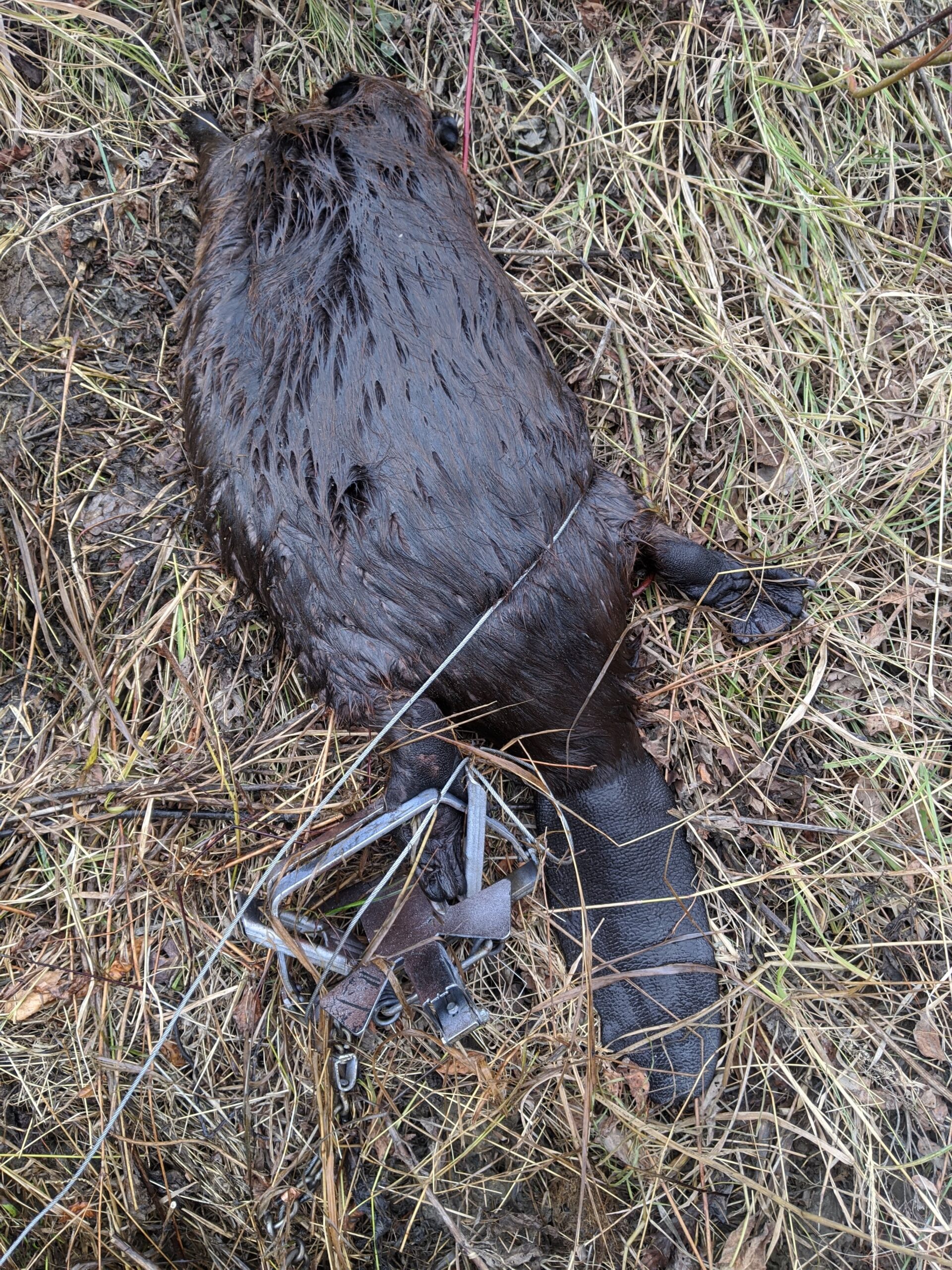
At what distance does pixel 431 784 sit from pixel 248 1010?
832 millimetres

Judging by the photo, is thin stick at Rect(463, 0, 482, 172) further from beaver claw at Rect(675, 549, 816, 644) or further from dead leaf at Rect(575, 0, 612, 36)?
beaver claw at Rect(675, 549, 816, 644)

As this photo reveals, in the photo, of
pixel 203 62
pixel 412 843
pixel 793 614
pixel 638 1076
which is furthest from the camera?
pixel 203 62

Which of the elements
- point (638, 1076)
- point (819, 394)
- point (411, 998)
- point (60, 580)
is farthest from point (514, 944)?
point (819, 394)

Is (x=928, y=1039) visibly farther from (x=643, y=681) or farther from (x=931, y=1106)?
(x=643, y=681)

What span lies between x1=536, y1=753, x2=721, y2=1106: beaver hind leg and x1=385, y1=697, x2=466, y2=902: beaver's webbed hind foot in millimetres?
270

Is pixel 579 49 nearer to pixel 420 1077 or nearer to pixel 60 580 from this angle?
pixel 60 580

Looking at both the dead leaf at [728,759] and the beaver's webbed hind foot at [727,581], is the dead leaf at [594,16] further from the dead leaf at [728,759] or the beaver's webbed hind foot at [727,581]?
the dead leaf at [728,759]

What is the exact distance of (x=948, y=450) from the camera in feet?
8.16

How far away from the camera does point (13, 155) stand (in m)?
2.46

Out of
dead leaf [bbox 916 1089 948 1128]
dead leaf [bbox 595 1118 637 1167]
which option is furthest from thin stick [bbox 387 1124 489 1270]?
dead leaf [bbox 916 1089 948 1128]

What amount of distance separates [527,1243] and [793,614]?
194 cm

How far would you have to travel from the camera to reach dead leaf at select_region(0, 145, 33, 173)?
246 centimetres

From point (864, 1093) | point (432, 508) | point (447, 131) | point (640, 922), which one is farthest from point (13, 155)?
point (864, 1093)

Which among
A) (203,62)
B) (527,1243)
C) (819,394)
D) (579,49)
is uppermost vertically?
(203,62)
